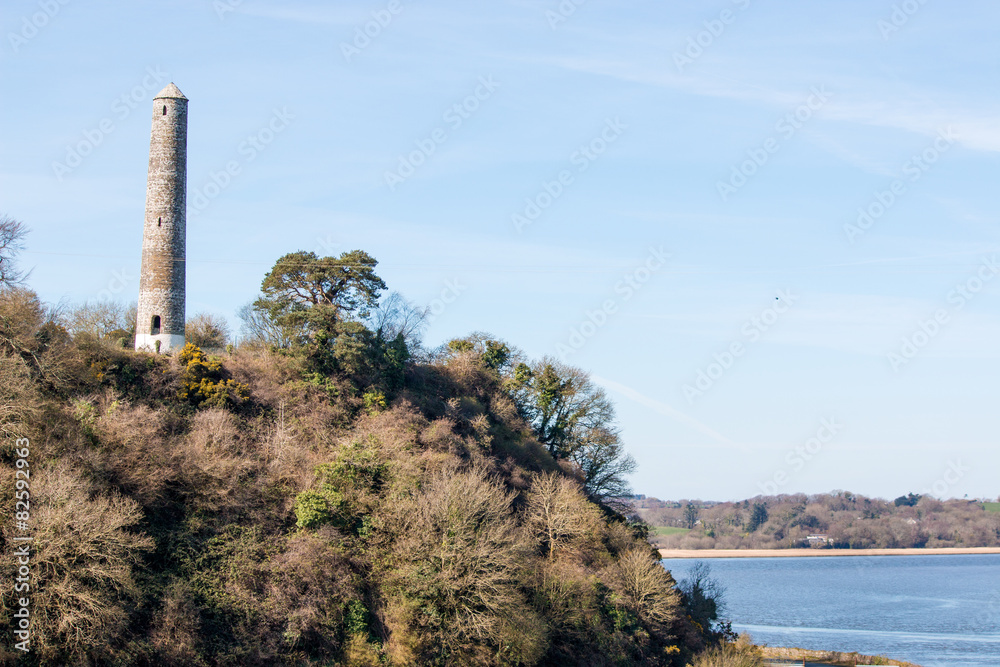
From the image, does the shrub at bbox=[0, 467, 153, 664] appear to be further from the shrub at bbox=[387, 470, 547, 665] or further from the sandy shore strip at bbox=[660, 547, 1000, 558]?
the sandy shore strip at bbox=[660, 547, 1000, 558]

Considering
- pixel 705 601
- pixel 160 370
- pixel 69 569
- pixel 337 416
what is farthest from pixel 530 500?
pixel 69 569

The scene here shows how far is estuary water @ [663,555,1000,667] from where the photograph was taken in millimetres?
75438

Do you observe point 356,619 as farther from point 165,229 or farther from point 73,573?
point 165,229

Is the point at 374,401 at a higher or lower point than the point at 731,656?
higher

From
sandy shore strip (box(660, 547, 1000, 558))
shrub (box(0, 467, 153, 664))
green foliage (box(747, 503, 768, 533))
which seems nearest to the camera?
shrub (box(0, 467, 153, 664))

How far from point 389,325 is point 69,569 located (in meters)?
32.9

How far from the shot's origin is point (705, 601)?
2311 inches

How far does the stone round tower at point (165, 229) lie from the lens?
163ft

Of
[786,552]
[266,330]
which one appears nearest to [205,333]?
[266,330]

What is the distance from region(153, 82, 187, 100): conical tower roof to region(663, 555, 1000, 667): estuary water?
192ft

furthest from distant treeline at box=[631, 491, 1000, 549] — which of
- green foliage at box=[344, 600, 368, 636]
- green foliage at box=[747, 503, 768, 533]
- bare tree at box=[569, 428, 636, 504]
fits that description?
green foliage at box=[344, 600, 368, 636]

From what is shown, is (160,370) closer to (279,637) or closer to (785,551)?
(279,637)

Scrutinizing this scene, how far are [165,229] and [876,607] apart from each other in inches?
3470

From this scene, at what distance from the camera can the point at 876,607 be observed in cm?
10444
